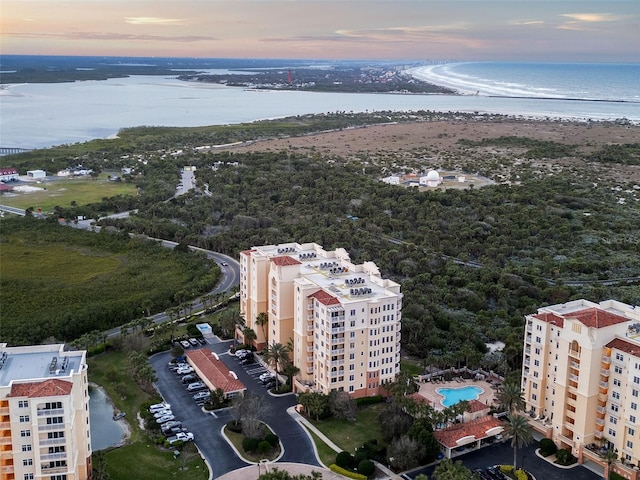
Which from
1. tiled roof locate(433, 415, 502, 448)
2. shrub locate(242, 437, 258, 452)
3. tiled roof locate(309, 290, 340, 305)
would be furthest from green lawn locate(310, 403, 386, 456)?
tiled roof locate(309, 290, 340, 305)

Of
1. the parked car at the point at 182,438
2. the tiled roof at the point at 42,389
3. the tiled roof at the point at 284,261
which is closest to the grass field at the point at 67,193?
the tiled roof at the point at 284,261

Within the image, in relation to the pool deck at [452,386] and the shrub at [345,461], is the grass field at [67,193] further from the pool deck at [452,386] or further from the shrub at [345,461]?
the shrub at [345,461]

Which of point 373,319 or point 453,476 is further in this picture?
point 373,319

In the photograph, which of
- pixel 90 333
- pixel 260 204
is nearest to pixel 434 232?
pixel 260 204

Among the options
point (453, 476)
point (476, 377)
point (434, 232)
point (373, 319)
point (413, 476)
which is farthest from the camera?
point (434, 232)

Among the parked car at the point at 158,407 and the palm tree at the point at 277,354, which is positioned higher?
the palm tree at the point at 277,354

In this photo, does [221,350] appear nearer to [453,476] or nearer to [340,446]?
[340,446]

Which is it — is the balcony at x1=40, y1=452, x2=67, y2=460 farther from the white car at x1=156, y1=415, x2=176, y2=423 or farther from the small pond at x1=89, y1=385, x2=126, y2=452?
the white car at x1=156, y1=415, x2=176, y2=423
